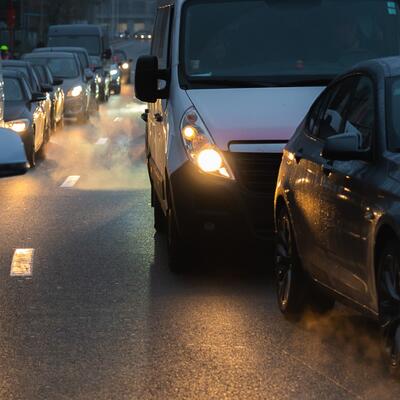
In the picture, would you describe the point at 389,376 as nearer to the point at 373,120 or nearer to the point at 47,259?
the point at 373,120

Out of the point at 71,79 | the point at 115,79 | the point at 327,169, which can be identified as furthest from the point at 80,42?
the point at 327,169

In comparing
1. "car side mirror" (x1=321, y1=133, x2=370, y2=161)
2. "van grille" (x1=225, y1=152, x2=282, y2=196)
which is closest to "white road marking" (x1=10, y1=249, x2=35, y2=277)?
"van grille" (x1=225, y1=152, x2=282, y2=196)

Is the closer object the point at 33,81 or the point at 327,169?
the point at 327,169

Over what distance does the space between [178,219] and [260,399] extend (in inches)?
137

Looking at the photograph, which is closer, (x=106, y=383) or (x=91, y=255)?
(x=106, y=383)

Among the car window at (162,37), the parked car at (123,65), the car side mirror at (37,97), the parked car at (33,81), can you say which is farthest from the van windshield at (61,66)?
the parked car at (123,65)

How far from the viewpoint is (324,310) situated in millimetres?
8227

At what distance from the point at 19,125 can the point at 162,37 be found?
25.3 ft

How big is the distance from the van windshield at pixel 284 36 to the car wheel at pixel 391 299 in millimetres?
4258

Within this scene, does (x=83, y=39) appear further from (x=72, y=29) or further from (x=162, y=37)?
(x=162, y=37)

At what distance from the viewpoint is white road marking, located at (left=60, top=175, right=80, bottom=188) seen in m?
17.4

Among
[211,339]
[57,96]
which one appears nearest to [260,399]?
[211,339]

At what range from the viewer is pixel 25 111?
20281 mm

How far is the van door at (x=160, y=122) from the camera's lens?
1054 cm
